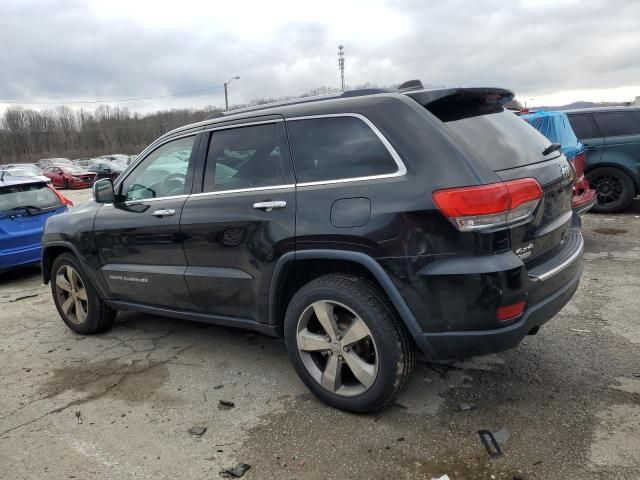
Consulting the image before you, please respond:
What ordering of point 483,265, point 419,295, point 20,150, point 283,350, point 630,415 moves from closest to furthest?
point 483,265 → point 419,295 → point 630,415 → point 283,350 → point 20,150

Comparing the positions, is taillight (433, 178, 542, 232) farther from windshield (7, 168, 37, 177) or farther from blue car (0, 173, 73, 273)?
windshield (7, 168, 37, 177)

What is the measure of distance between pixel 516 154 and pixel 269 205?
4.81 feet

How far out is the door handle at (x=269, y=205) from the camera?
121 inches

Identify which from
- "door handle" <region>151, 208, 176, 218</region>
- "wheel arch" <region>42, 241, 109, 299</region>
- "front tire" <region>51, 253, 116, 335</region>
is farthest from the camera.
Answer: "front tire" <region>51, 253, 116, 335</region>

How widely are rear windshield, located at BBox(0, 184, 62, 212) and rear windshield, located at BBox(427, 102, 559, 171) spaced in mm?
6877

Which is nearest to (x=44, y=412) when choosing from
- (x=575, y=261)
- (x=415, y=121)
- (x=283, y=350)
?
(x=283, y=350)

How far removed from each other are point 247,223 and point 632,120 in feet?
26.2

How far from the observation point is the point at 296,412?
3.13m

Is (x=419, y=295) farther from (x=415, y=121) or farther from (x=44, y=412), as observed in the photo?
(x=44, y=412)

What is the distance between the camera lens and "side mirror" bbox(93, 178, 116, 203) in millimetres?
4172

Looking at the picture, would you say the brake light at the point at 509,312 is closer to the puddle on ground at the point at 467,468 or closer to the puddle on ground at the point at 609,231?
the puddle on ground at the point at 467,468

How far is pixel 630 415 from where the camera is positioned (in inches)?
111

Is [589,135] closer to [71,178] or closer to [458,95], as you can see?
[458,95]

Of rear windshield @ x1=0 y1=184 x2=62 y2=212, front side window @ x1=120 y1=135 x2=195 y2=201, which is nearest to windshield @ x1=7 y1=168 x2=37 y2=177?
rear windshield @ x1=0 y1=184 x2=62 y2=212
